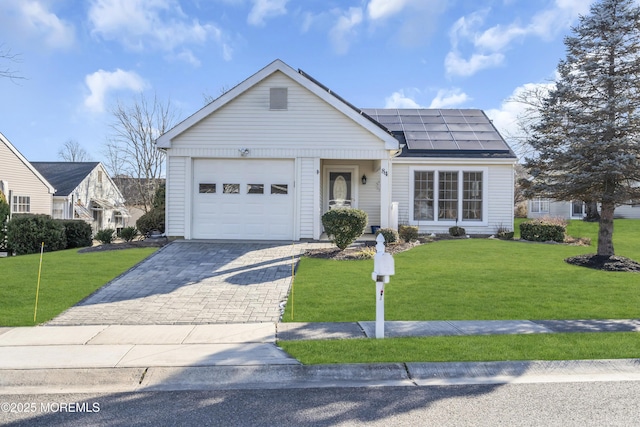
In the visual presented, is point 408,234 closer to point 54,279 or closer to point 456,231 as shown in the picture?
point 456,231

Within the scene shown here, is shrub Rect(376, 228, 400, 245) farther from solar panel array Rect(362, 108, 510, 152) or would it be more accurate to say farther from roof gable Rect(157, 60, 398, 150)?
solar panel array Rect(362, 108, 510, 152)

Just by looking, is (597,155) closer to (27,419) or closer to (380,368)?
(380,368)

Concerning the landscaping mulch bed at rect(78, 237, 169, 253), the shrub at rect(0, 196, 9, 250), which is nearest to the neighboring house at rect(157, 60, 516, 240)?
the landscaping mulch bed at rect(78, 237, 169, 253)

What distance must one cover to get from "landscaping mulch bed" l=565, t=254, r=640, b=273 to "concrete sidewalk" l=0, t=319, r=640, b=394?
6.48 m

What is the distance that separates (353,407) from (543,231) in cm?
1453

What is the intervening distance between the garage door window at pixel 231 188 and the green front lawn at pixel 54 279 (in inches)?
118

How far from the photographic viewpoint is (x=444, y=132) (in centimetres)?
1906

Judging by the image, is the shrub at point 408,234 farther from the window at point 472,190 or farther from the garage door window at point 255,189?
the garage door window at point 255,189

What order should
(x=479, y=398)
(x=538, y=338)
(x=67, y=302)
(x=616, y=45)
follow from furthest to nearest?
(x=616, y=45)
(x=67, y=302)
(x=538, y=338)
(x=479, y=398)

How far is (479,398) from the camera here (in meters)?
4.44

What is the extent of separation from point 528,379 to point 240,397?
125 inches

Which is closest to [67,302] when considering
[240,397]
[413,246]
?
[240,397]

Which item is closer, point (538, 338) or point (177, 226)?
point (538, 338)

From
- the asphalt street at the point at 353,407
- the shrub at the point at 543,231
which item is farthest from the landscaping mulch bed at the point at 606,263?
the asphalt street at the point at 353,407
